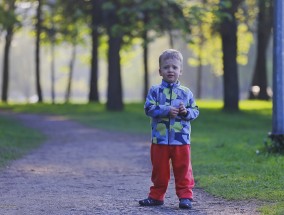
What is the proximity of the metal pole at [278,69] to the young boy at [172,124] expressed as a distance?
528 cm

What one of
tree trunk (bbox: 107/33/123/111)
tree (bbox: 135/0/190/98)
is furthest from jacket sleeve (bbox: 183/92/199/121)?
tree trunk (bbox: 107/33/123/111)

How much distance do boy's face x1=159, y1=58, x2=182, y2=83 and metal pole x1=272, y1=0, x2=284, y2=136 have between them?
213 inches

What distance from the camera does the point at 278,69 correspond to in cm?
1211

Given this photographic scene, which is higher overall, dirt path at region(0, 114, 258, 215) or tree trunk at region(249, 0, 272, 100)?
tree trunk at region(249, 0, 272, 100)

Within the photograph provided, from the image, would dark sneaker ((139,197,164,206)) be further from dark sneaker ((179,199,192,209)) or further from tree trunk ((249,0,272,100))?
tree trunk ((249,0,272,100))

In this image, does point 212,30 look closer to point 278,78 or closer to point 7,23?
point 7,23

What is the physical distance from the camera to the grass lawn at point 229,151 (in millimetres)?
8156

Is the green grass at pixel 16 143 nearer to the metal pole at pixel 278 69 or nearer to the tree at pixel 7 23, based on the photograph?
the metal pole at pixel 278 69

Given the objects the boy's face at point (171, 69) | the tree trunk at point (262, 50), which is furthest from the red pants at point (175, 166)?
the tree trunk at point (262, 50)

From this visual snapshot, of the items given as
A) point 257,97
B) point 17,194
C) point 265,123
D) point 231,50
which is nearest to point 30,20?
point 257,97

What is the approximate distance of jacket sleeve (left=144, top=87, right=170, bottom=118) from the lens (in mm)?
6957

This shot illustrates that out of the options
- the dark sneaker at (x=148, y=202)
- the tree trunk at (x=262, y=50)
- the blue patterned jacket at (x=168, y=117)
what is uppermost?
the tree trunk at (x=262, y=50)

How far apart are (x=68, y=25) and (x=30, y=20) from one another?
5.66 m

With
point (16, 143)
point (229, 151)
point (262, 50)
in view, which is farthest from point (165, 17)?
point (262, 50)
